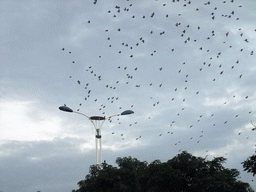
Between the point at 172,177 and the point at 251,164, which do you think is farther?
the point at 172,177

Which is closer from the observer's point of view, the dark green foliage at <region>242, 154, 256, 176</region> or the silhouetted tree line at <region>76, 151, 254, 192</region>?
the dark green foliage at <region>242, 154, 256, 176</region>

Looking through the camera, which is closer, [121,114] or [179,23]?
[179,23]

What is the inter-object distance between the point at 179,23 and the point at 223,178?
2346 cm

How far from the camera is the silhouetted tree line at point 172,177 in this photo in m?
51.3

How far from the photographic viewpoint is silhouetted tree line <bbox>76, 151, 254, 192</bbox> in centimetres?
5128

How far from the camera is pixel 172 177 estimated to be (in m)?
52.2

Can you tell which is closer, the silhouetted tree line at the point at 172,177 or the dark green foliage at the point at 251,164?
the dark green foliage at the point at 251,164

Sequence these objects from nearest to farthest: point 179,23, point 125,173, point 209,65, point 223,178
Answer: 1. point 179,23
2. point 209,65
3. point 223,178
4. point 125,173

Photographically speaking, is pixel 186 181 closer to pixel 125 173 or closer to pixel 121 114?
pixel 125 173

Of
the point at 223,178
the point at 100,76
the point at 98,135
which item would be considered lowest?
the point at 223,178

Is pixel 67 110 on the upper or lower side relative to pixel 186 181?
upper

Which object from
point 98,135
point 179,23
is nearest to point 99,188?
point 98,135

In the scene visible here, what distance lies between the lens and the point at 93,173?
5334 centimetres

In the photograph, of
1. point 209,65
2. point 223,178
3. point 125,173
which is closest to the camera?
point 209,65
